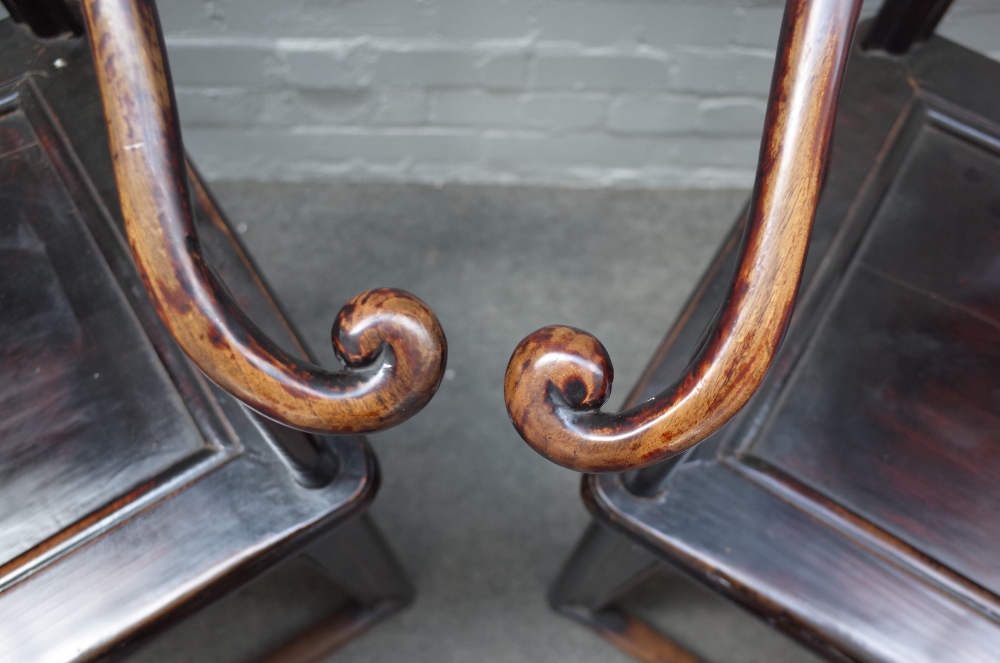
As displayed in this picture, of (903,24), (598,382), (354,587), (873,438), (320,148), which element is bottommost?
(354,587)

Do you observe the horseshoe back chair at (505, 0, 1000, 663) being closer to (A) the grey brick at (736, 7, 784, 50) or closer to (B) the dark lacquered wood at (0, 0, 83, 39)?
(A) the grey brick at (736, 7, 784, 50)

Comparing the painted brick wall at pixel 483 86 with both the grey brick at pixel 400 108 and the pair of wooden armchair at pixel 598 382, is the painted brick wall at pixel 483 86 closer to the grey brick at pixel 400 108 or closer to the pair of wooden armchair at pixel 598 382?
the grey brick at pixel 400 108

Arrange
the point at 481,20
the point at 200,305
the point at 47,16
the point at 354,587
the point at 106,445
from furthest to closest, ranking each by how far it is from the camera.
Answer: the point at 481,20 < the point at 354,587 < the point at 47,16 < the point at 106,445 < the point at 200,305

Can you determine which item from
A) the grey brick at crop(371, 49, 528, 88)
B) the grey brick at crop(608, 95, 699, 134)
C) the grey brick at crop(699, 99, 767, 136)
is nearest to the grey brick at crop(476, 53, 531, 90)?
the grey brick at crop(371, 49, 528, 88)

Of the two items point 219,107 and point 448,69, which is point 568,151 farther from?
point 219,107

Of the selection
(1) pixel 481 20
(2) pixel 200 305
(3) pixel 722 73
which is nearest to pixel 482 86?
(1) pixel 481 20

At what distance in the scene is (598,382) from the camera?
0.30 meters

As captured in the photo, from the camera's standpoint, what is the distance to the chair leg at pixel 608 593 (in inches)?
25.3

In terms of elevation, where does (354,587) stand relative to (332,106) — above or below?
below

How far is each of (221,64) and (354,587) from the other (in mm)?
658

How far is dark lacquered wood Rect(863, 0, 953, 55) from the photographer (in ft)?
1.89

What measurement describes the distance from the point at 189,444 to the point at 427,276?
0.60 m

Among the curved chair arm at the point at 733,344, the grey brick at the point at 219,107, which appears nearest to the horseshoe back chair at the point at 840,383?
the curved chair arm at the point at 733,344

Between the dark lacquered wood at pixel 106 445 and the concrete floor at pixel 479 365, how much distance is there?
1.34ft
